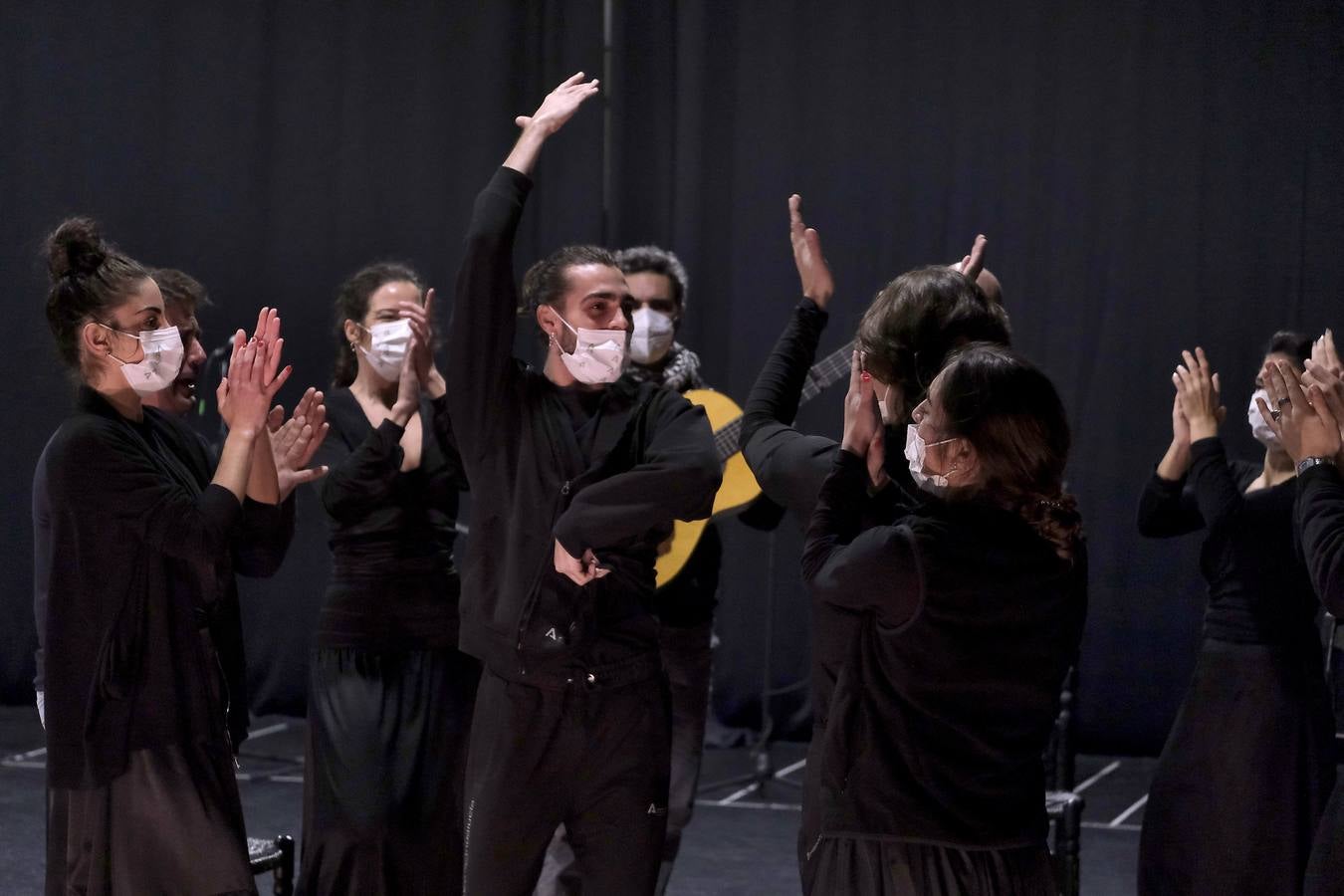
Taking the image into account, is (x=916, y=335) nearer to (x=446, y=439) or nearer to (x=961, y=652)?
(x=961, y=652)

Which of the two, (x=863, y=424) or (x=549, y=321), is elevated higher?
(x=549, y=321)

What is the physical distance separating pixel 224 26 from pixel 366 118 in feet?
2.50

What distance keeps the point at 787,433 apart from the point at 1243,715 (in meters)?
1.55

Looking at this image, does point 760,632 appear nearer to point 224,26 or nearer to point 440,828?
point 440,828

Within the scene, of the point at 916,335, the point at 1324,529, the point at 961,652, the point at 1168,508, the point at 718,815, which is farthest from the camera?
the point at 718,815

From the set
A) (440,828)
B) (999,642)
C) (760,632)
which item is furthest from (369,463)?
(760,632)

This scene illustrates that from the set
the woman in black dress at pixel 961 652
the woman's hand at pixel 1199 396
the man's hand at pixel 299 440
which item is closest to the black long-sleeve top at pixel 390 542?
the man's hand at pixel 299 440

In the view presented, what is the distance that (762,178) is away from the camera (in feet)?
21.6

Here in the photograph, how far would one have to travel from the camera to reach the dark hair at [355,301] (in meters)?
4.03

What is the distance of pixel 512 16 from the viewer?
6.83 m

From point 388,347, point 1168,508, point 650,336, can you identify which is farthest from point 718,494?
point 1168,508

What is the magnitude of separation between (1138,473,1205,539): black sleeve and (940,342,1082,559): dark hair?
1833mm

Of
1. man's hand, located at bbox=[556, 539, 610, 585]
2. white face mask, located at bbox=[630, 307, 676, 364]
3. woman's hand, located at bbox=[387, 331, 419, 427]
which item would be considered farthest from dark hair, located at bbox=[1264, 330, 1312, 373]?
woman's hand, located at bbox=[387, 331, 419, 427]

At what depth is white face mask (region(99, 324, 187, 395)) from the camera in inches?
119
